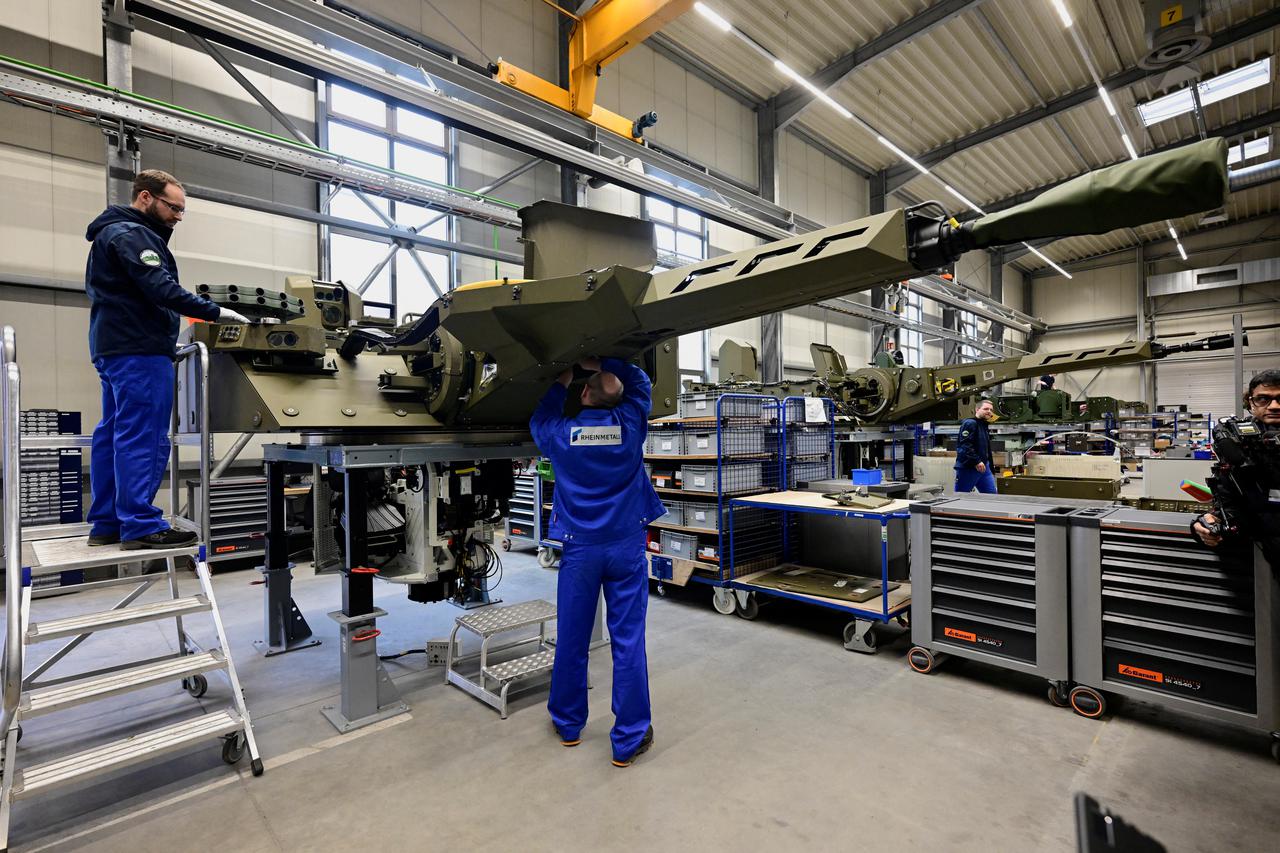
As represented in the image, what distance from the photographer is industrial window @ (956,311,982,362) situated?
17281mm

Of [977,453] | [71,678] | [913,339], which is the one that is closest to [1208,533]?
[977,453]

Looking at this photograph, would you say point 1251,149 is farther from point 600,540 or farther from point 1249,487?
point 600,540

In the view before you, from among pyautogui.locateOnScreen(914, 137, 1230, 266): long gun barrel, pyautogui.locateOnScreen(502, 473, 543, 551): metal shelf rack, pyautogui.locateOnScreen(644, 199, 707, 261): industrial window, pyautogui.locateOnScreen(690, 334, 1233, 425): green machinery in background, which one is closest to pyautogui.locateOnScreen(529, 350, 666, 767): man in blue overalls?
pyautogui.locateOnScreen(914, 137, 1230, 266): long gun barrel

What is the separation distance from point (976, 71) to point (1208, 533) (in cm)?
1053

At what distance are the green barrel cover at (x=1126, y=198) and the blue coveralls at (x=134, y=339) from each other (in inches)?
121

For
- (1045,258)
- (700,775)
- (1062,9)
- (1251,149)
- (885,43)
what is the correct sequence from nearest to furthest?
(700,775)
(1062,9)
(885,43)
(1251,149)
(1045,258)

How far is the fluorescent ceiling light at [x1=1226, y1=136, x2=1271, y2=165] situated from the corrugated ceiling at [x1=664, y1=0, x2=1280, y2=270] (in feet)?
1.58

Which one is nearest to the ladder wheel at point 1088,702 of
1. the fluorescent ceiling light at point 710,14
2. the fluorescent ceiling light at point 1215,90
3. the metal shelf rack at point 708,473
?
the metal shelf rack at point 708,473

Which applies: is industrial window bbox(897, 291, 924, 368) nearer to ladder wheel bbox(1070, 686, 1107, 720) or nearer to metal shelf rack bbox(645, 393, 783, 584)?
metal shelf rack bbox(645, 393, 783, 584)

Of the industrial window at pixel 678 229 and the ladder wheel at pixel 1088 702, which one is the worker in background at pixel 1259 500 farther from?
the industrial window at pixel 678 229

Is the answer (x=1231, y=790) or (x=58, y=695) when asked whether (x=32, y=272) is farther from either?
(x=1231, y=790)

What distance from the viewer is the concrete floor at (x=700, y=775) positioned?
2127 millimetres

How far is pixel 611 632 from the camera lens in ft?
8.76

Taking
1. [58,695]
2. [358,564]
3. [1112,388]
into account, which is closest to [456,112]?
[358,564]
